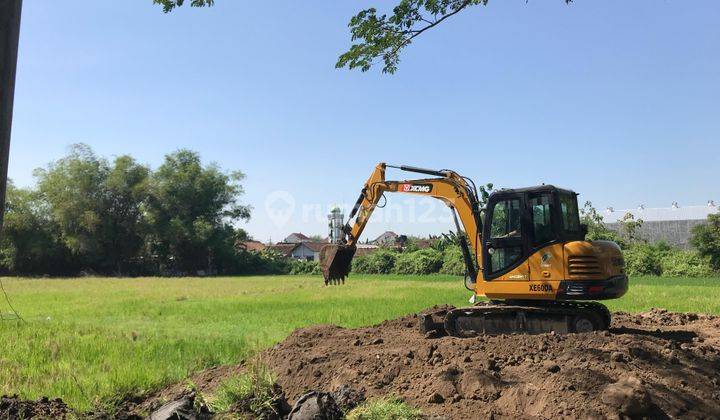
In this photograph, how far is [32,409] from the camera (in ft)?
17.3

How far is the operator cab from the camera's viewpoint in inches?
356

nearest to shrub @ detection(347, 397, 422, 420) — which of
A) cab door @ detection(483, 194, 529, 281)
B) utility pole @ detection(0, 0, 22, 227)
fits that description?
utility pole @ detection(0, 0, 22, 227)

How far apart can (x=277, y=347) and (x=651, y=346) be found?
5362mm

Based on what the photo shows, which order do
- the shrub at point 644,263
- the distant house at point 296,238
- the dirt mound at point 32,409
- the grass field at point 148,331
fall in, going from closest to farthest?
1. the dirt mound at point 32,409
2. the grass field at point 148,331
3. the shrub at point 644,263
4. the distant house at point 296,238

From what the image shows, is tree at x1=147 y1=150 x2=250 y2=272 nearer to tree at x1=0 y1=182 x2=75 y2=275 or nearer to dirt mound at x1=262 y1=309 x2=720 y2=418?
tree at x1=0 y1=182 x2=75 y2=275

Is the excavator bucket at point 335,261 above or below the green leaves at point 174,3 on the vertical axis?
below

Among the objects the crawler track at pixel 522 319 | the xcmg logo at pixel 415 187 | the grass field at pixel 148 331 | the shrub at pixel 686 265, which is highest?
the xcmg logo at pixel 415 187

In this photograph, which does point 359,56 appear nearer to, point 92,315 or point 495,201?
point 495,201

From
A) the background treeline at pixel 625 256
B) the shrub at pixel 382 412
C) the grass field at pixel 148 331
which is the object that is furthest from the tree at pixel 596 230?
the shrub at pixel 382 412

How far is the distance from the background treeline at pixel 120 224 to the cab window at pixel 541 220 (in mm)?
50525

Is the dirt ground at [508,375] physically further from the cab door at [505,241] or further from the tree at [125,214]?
the tree at [125,214]

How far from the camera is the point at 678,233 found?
61500mm

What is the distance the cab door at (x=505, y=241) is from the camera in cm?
922

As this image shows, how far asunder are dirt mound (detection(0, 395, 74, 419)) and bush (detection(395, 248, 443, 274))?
4177 cm
